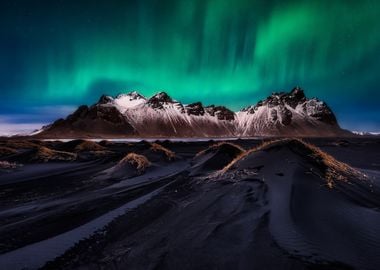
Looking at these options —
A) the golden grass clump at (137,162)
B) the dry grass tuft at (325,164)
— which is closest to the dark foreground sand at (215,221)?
the dry grass tuft at (325,164)

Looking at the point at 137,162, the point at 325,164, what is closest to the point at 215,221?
the point at 325,164

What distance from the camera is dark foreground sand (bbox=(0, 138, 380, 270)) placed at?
17.3 ft

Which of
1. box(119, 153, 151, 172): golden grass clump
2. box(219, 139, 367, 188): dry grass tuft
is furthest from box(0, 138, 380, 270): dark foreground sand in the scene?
box(119, 153, 151, 172): golden grass clump

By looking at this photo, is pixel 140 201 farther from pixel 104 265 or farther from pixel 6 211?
pixel 104 265

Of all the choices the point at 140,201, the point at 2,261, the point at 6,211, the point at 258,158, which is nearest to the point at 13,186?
the point at 6,211

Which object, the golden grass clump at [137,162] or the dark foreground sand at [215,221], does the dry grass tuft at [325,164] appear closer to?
the dark foreground sand at [215,221]

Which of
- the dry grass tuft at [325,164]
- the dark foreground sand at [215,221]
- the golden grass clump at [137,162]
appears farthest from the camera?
the golden grass clump at [137,162]

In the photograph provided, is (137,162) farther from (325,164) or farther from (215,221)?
(215,221)

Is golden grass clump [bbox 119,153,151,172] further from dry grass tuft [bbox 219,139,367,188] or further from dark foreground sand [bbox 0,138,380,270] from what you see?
dry grass tuft [bbox 219,139,367,188]

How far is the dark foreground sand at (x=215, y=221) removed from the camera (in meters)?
5.27

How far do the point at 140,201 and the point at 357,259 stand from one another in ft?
23.1

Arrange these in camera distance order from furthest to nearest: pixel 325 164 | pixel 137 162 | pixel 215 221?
pixel 137 162 → pixel 325 164 → pixel 215 221

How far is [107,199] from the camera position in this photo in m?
10.9

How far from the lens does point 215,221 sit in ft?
24.0
